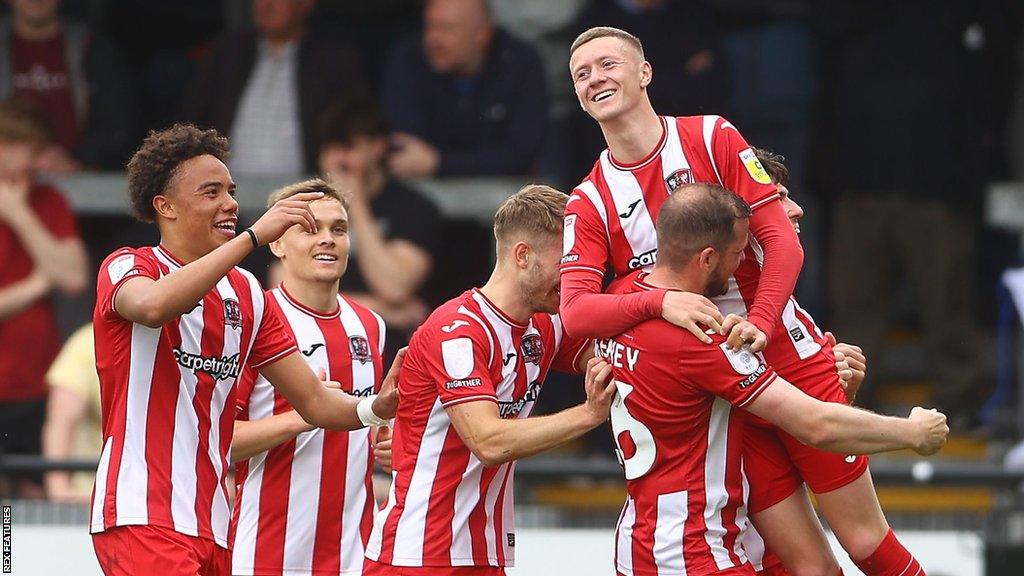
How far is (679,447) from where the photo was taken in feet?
16.9

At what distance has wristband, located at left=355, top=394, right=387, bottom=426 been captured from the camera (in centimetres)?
577

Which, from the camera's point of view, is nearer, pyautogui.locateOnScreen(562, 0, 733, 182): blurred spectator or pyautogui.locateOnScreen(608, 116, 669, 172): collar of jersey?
pyautogui.locateOnScreen(608, 116, 669, 172): collar of jersey

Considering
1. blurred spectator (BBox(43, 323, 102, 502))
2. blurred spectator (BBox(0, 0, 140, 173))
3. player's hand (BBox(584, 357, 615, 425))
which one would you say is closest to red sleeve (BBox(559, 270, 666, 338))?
player's hand (BBox(584, 357, 615, 425))

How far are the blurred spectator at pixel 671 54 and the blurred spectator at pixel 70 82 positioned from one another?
2.76 metres

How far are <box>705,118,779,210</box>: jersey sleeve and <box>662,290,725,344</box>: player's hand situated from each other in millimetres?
456

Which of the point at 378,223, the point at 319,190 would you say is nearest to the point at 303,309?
the point at 319,190

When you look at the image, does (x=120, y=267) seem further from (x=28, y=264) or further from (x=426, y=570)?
(x=28, y=264)

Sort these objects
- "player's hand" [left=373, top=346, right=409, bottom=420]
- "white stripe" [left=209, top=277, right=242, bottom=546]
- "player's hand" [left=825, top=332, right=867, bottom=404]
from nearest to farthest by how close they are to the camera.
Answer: "white stripe" [left=209, top=277, right=242, bottom=546], "player's hand" [left=825, top=332, right=867, bottom=404], "player's hand" [left=373, top=346, right=409, bottom=420]

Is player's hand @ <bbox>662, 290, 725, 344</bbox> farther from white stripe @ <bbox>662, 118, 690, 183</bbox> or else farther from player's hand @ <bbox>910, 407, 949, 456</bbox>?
player's hand @ <bbox>910, 407, 949, 456</bbox>

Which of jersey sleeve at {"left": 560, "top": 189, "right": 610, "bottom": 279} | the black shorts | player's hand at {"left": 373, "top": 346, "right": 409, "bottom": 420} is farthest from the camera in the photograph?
the black shorts

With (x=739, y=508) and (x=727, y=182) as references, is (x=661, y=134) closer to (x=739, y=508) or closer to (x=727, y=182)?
(x=727, y=182)

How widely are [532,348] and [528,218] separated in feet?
1.41

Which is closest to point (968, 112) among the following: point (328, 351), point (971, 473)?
point (971, 473)

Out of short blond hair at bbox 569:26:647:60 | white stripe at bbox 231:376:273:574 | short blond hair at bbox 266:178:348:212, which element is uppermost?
short blond hair at bbox 569:26:647:60
